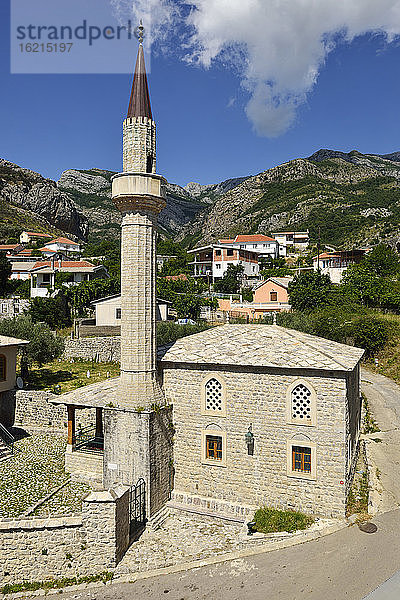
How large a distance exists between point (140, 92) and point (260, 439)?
449 inches

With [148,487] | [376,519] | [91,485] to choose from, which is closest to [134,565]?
[148,487]

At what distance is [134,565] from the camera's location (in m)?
11.0

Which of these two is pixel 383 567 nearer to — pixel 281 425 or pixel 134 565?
pixel 281 425

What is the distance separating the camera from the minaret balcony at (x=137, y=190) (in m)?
13.6

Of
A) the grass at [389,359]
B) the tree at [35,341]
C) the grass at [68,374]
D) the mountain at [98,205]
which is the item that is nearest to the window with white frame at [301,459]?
the grass at [68,374]

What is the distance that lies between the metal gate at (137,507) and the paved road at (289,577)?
2057 millimetres

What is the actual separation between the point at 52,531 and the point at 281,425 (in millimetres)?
6734

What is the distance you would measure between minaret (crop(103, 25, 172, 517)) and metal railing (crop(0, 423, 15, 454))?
659 cm

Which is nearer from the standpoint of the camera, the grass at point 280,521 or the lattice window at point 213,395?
the grass at point 280,521

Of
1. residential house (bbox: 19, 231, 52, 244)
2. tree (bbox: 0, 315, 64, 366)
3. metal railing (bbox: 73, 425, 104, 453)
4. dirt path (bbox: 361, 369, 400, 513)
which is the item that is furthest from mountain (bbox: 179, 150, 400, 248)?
metal railing (bbox: 73, 425, 104, 453)

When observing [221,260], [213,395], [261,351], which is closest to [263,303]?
[221,260]

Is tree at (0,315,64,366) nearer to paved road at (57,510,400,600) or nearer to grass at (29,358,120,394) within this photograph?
grass at (29,358,120,394)

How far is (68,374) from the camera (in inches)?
1171

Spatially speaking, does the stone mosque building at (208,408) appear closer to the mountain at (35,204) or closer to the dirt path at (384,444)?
the dirt path at (384,444)
